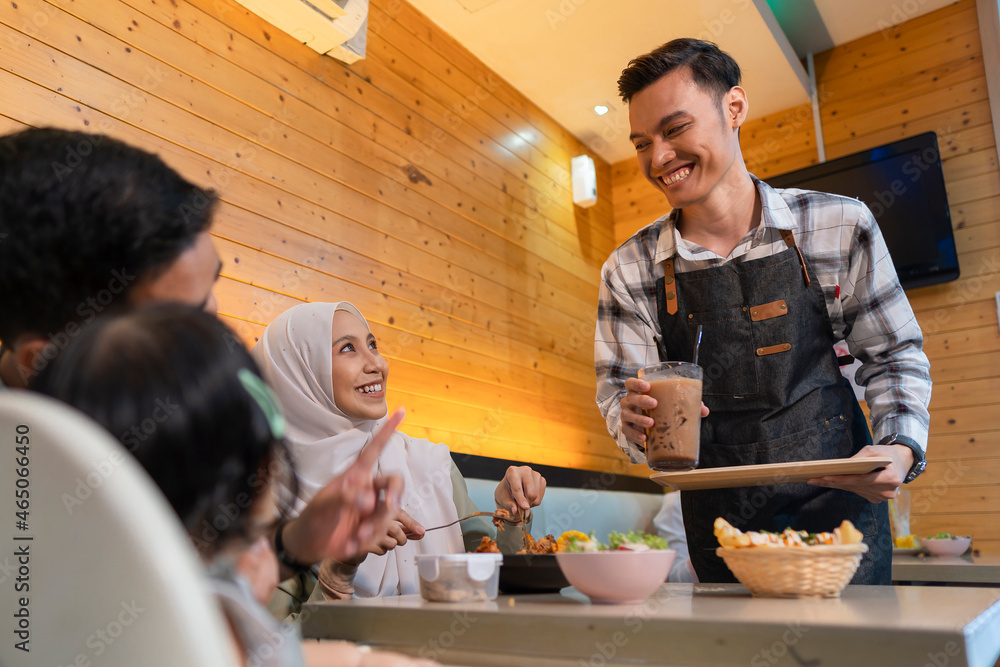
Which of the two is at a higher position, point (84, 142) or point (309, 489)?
point (84, 142)

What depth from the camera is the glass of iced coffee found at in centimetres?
126

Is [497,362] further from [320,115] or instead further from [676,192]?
[676,192]

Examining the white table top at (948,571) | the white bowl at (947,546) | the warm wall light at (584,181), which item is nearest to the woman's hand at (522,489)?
the white table top at (948,571)

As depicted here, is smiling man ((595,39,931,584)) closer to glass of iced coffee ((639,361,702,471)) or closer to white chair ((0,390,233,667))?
glass of iced coffee ((639,361,702,471))

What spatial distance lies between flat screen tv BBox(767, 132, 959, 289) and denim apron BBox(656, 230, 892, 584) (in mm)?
2620

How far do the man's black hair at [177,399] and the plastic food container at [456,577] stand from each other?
1.68 feet

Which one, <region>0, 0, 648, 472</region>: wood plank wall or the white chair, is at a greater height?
<region>0, 0, 648, 472</region>: wood plank wall

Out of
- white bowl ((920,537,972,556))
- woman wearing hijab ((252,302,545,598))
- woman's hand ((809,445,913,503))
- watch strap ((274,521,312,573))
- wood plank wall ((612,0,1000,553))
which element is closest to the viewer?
watch strap ((274,521,312,573))

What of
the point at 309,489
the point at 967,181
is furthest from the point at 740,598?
the point at 967,181

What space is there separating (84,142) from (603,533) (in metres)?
3.08

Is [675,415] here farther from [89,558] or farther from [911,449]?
[89,558]


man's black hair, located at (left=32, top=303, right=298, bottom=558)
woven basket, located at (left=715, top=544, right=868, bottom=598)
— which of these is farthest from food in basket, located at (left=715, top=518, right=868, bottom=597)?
man's black hair, located at (left=32, top=303, right=298, bottom=558)

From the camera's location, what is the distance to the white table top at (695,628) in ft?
2.14

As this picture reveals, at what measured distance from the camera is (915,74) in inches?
161
